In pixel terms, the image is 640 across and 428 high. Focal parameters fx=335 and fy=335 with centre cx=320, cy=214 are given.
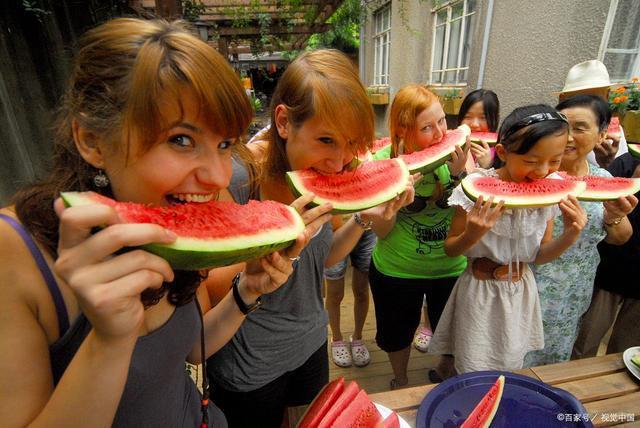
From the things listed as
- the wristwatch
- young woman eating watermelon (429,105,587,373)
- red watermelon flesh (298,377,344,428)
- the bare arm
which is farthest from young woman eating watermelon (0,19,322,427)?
the bare arm

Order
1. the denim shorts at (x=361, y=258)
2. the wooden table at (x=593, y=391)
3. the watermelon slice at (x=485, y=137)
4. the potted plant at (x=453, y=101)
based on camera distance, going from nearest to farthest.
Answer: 1. the wooden table at (x=593, y=391)
2. the watermelon slice at (x=485, y=137)
3. the denim shorts at (x=361, y=258)
4. the potted plant at (x=453, y=101)

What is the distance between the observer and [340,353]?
3283 millimetres

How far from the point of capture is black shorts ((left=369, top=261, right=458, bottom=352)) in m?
2.43

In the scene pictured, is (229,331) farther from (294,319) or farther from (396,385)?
(396,385)

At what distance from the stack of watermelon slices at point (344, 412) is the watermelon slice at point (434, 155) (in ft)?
4.64

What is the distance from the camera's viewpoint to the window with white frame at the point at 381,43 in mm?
10344

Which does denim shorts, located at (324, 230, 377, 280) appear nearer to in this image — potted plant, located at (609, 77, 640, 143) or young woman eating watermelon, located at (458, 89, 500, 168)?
young woman eating watermelon, located at (458, 89, 500, 168)

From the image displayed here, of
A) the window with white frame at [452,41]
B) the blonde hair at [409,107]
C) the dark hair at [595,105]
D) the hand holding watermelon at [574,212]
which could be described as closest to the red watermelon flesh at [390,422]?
the hand holding watermelon at [574,212]

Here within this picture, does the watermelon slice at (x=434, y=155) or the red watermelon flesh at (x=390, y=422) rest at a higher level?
the watermelon slice at (x=434, y=155)

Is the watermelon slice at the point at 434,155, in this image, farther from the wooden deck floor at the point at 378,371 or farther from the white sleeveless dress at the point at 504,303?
the wooden deck floor at the point at 378,371

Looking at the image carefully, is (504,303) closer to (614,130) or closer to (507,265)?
(507,265)

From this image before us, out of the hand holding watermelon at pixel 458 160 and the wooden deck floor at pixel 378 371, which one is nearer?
the hand holding watermelon at pixel 458 160

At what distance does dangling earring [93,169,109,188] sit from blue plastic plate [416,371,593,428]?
126 cm

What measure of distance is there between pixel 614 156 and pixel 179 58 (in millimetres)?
3249
